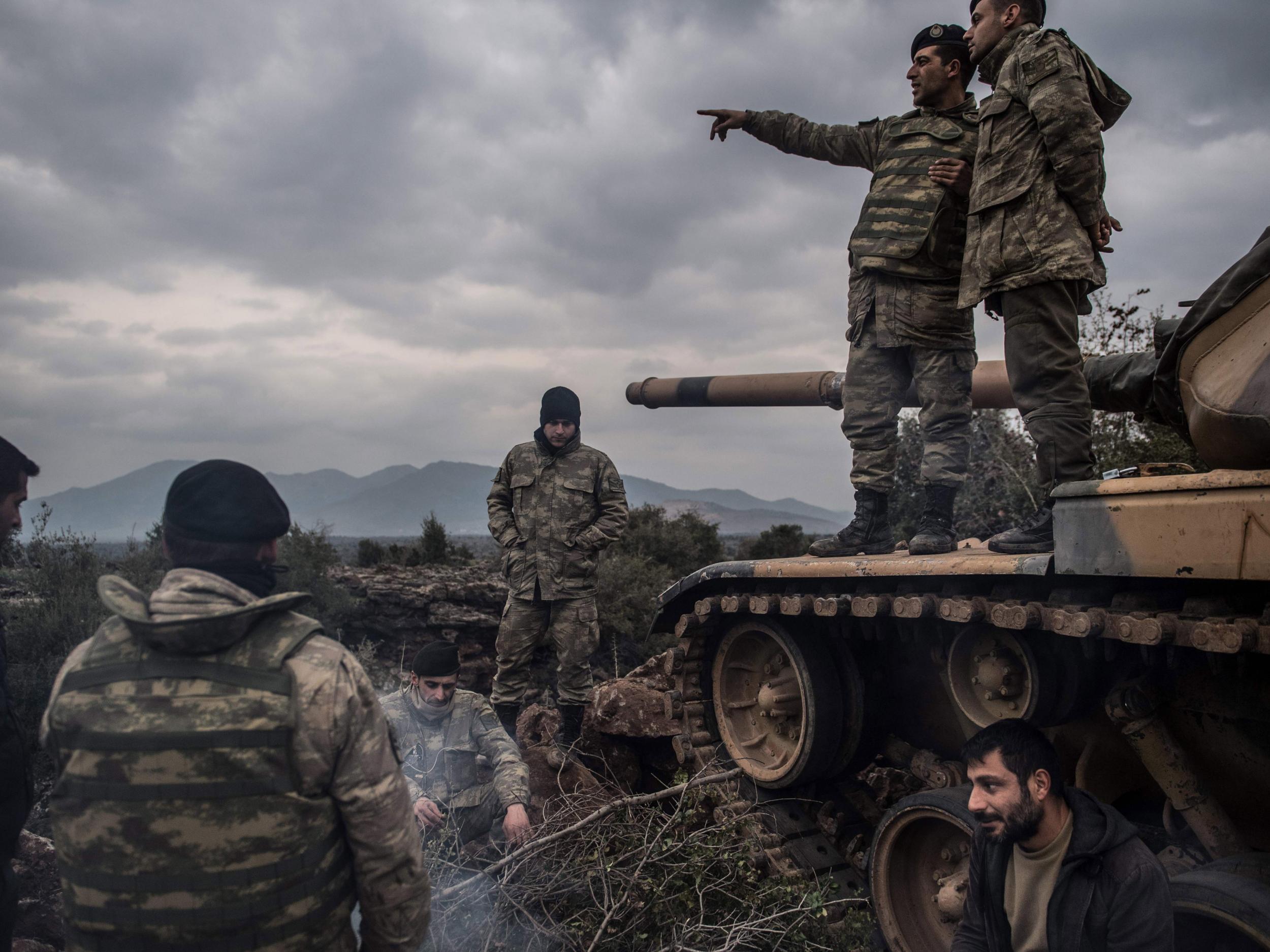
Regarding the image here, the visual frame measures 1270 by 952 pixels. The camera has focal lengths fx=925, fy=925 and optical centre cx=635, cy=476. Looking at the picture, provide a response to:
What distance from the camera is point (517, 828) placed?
4.16m

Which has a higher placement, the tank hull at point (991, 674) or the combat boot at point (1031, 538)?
the combat boot at point (1031, 538)

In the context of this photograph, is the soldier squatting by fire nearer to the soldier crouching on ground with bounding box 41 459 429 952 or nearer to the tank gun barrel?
the soldier crouching on ground with bounding box 41 459 429 952

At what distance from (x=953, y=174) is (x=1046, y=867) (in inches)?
119

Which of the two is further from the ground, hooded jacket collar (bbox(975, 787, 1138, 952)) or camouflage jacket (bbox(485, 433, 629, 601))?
camouflage jacket (bbox(485, 433, 629, 601))

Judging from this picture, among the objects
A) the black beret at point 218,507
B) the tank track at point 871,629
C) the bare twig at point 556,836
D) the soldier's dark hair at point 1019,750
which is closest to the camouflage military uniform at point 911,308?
the tank track at point 871,629

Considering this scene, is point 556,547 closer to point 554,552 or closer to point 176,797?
point 554,552

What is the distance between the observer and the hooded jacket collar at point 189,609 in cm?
201

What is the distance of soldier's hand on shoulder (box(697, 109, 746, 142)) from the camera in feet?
16.7

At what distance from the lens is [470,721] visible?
4.93 metres

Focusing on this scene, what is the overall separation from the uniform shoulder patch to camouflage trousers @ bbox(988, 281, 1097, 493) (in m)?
0.81

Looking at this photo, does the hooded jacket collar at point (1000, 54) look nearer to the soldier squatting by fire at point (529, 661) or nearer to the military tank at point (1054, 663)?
the soldier squatting by fire at point (529, 661)

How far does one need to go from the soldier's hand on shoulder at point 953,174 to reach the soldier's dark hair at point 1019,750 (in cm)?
256

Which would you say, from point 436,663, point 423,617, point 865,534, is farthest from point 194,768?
point 423,617

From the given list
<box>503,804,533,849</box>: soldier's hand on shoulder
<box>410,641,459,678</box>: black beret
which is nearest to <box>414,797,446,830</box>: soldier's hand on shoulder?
<box>503,804,533,849</box>: soldier's hand on shoulder
